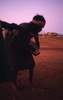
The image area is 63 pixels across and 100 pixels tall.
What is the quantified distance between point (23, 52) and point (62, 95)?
4.26ft

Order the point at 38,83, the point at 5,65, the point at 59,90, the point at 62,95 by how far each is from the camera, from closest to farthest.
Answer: the point at 5,65 → the point at 62,95 → the point at 59,90 → the point at 38,83

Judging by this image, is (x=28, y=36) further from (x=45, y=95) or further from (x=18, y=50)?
(x=45, y=95)

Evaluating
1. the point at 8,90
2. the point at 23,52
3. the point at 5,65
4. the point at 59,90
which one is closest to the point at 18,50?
the point at 23,52

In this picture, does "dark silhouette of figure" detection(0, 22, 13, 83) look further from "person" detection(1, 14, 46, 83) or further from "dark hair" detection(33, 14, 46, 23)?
"dark hair" detection(33, 14, 46, 23)

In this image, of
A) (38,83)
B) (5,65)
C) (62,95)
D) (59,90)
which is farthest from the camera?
(38,83)

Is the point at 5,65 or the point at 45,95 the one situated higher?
the point at 5,65

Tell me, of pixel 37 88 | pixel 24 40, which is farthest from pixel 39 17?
pixel 37 88

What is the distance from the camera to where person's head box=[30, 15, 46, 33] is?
497cm

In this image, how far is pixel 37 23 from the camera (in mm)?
4977

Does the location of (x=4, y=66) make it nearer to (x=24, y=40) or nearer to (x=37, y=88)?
(x=24, y=40)

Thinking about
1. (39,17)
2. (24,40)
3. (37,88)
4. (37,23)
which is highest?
(39,17)

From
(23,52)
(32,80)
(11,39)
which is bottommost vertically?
(32,80)

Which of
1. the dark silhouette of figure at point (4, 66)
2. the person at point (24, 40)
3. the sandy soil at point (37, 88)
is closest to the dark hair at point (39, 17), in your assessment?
the person at point (24, 40)

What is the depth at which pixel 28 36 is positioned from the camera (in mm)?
5117
